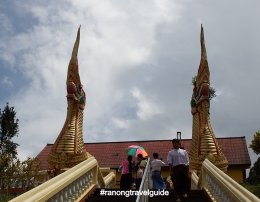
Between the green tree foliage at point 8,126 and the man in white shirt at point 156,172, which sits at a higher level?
the green tree foliage at point 8,126

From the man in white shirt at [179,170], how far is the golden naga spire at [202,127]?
516 centimetres

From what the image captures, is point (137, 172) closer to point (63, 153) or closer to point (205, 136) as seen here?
point (63, 153)

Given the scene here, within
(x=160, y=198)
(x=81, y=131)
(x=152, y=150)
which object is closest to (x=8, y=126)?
(x=152, y=150)

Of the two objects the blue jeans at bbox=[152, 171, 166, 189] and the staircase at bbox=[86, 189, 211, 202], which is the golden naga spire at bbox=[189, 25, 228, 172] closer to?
the blue jeans at bbox=[152, 171, 166, 189]

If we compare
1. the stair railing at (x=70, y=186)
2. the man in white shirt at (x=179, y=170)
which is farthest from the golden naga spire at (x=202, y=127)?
the man in white shirt at (x=179, y=170)

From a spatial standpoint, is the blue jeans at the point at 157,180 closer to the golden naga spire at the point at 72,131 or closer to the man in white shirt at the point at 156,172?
the man in white shirt at the point at 156,172

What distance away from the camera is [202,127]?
15367 millimetres

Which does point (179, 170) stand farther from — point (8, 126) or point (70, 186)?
point (8, 126)

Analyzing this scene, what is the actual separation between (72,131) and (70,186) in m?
6.04

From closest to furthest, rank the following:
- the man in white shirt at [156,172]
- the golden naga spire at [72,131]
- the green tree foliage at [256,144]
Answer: the man in white shirt at [156,172], the golden naga spire at [72,131], the green tree foliage at [256,144]

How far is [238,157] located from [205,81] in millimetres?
16629

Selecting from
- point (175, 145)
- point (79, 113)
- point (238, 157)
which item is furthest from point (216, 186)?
point (238, 157)

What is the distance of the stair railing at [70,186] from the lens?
623cm

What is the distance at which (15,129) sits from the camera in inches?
1403
